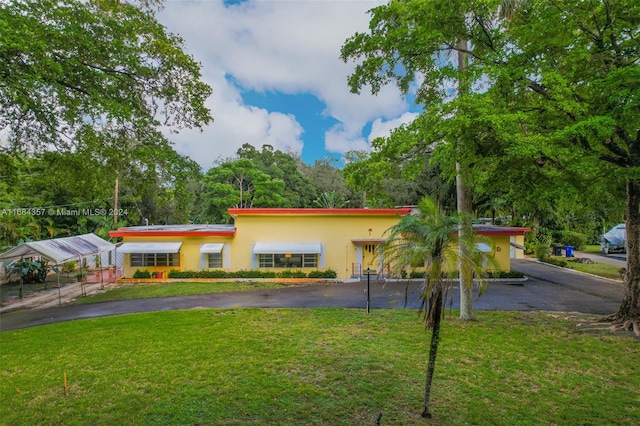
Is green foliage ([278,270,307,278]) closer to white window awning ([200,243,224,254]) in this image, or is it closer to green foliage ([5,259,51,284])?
white window awning ([200,243,224,254])

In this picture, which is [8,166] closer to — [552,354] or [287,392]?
[287,392]

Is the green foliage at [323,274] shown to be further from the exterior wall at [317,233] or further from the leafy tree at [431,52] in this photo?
the leafy tree at [431,52]

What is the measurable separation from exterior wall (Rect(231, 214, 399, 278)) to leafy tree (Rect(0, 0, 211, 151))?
11249 millimetres

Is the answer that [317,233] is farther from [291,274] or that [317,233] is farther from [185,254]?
[185,254]

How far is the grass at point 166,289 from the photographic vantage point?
14.1 meters

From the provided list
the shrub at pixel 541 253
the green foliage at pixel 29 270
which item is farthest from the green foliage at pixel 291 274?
the shrub at pixel 541 253

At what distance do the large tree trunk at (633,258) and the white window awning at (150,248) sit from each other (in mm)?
17879

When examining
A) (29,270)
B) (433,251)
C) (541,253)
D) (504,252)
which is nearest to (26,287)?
(29,270)

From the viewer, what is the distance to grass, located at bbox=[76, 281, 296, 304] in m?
14.1

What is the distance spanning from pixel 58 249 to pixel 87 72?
36.9 ft

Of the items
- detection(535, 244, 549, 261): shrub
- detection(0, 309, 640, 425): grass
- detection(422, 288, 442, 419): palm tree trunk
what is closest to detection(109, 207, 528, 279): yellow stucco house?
detection(535, 244, 549, 261): shrub

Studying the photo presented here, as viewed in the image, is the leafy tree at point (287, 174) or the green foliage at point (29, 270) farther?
the leafy tree at point (287, 174)

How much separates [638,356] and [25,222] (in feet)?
96.8

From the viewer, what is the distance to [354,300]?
12.9m
